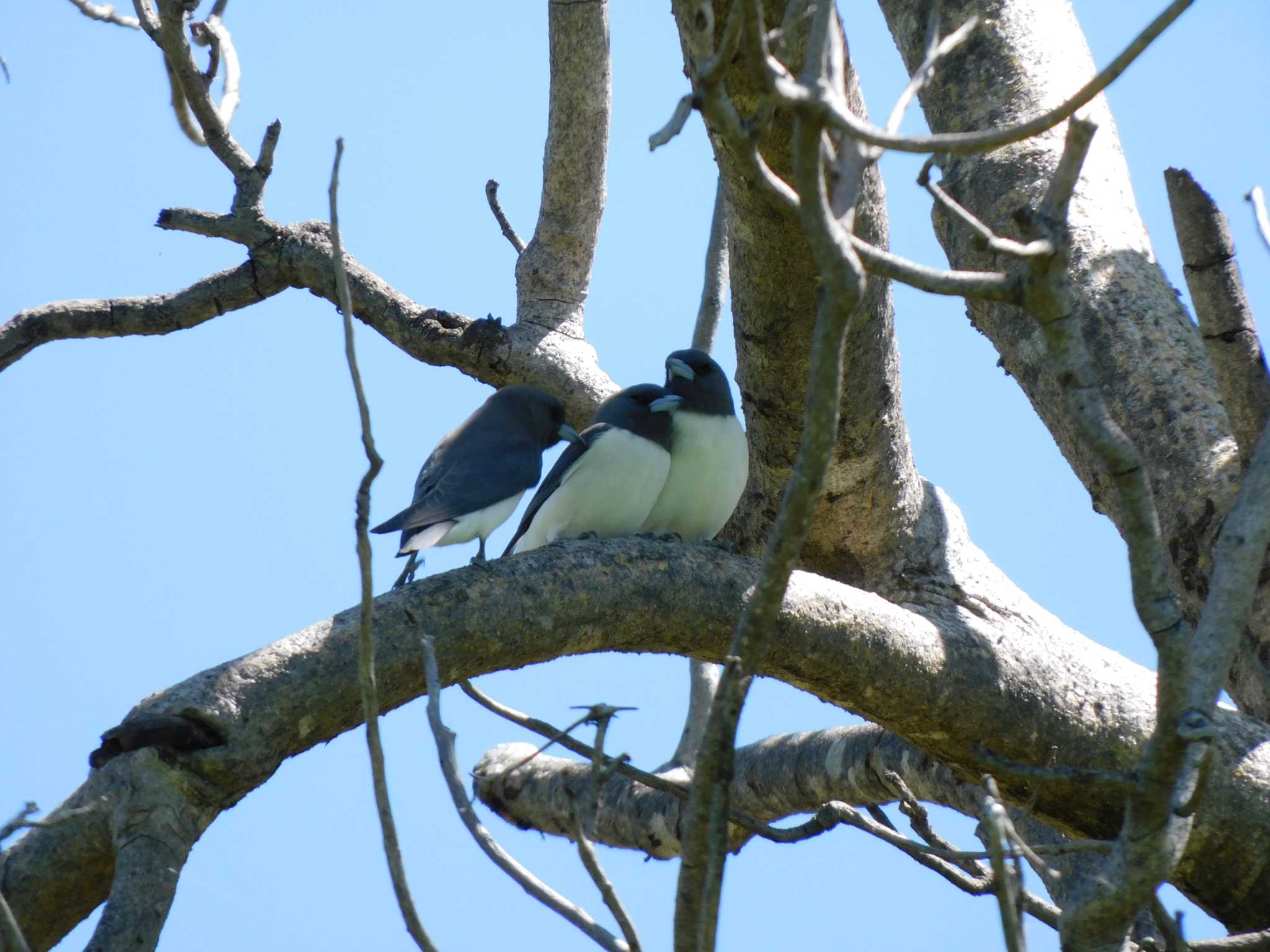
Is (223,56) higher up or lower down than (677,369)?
higher up

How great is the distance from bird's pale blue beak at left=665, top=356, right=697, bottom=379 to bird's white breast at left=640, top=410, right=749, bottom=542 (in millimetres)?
226

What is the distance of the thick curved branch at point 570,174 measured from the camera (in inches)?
202

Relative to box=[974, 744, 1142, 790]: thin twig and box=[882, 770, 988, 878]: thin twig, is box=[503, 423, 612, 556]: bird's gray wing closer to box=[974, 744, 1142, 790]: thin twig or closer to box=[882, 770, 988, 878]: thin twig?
box=[882, 770, 988, 878]: thin twig

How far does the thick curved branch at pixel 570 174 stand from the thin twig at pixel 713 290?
0.72m

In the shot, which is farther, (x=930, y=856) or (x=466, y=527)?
(x=466, y=527)

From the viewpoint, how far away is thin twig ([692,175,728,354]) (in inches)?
235

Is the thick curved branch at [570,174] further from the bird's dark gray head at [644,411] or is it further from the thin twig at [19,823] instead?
the thin twig at [19,823]

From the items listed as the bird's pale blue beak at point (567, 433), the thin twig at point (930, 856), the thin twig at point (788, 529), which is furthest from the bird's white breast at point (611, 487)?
the thin twig at point (788, 529)

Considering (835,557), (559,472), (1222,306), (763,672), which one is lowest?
(763,672)

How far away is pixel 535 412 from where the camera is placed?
487cm

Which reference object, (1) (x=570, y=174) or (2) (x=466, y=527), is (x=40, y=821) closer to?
(2) (x=466, y=527)

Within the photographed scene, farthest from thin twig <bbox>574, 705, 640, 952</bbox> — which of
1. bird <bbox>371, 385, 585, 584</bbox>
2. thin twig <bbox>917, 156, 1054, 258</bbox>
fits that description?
bird <bbox>371, 385, 585, 584</bbox>

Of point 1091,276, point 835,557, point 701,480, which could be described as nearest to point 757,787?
point 835,557

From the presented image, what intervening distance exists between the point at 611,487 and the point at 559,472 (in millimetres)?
447
